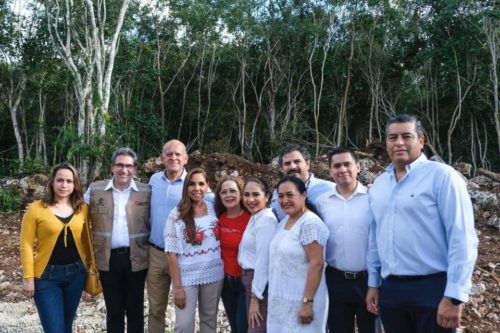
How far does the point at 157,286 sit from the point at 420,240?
2.25 m

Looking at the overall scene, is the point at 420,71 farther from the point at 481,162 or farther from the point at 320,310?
the point at 320,310

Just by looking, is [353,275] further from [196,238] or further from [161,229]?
[161,229]

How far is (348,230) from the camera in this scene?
9.82ft

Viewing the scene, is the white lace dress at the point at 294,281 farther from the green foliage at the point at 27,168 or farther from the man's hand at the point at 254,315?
the green foliage at the point at 27,168

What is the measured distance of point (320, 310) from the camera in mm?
2871

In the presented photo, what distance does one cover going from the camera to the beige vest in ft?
12.2

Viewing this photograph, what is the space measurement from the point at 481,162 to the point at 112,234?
1781 cm

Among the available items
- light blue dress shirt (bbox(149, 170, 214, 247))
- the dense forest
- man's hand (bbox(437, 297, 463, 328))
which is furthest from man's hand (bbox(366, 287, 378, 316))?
the dense forest

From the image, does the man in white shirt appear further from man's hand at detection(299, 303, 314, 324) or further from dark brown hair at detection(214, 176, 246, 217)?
dark brown hair at detection(214, 176, 246, 217)

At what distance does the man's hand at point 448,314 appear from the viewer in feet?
7.23

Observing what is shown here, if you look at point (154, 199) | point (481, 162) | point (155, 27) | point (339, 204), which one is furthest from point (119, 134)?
point (481, 162)

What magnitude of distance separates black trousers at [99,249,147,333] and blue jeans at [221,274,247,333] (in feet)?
2.56

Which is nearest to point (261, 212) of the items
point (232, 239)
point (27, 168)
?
point (232, 239)

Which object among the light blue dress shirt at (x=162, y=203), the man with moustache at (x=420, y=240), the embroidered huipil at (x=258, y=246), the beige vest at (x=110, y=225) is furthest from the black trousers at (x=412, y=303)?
the beige vest at (x=110, y=225)
